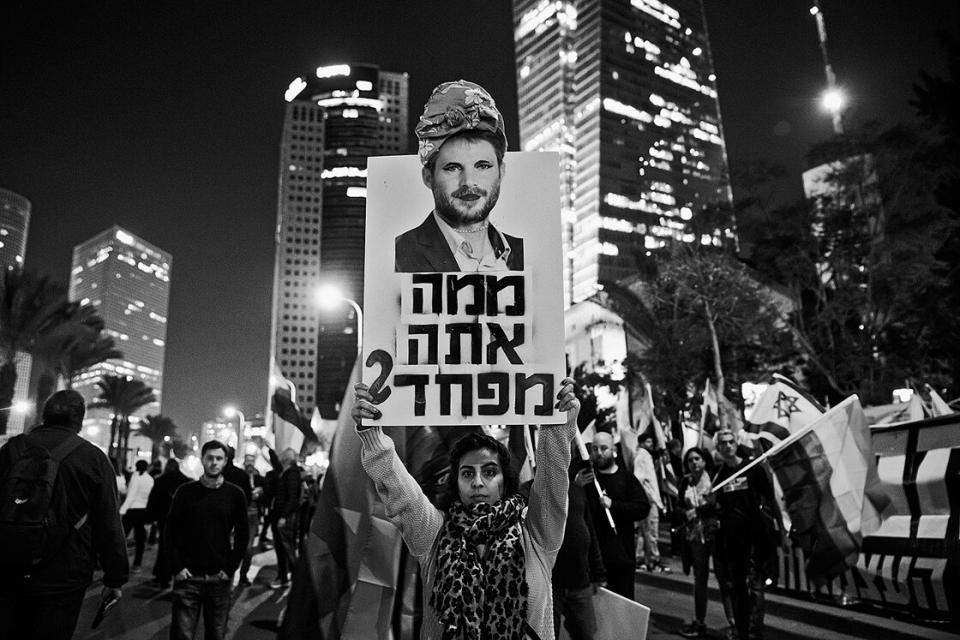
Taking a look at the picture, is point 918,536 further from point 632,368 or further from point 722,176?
point 722,176

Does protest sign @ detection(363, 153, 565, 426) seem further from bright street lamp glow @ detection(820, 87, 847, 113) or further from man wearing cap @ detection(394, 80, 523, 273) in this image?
bright street lamp glow @ detection(820, 87, 847, 113)

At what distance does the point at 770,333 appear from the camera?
27547 mm

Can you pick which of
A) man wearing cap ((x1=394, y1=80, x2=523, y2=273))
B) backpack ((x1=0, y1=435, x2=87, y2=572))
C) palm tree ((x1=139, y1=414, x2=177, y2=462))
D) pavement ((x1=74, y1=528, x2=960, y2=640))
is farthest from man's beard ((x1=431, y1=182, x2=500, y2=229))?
palm tree ((x1=139, y1=414, x2=177, y2=462))

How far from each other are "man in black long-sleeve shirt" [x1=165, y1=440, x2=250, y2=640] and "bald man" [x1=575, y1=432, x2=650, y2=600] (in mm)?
2634

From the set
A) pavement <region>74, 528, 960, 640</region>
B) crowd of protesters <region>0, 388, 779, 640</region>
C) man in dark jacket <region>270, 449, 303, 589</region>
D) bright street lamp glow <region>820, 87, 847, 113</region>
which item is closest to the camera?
crowd of protesters <region>0, 388, 779, 640</region>

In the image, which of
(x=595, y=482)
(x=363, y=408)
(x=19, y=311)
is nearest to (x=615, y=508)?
(x=595, y=482)

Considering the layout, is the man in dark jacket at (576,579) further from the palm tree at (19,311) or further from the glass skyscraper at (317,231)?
the glass skyscraper at (317,231)

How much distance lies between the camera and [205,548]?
5484mm

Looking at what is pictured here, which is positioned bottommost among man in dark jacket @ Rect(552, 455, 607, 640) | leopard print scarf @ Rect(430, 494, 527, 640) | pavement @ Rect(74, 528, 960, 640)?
pavement @ Rect(74, 528, 960, 640)

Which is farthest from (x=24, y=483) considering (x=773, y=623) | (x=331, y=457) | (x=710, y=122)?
(x=710, y=122)

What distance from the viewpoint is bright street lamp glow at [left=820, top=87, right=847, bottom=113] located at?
1153 inches

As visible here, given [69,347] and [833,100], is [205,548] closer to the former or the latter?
[833,100]

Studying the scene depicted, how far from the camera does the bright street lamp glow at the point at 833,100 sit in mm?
29297

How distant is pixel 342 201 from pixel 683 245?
354 ft
